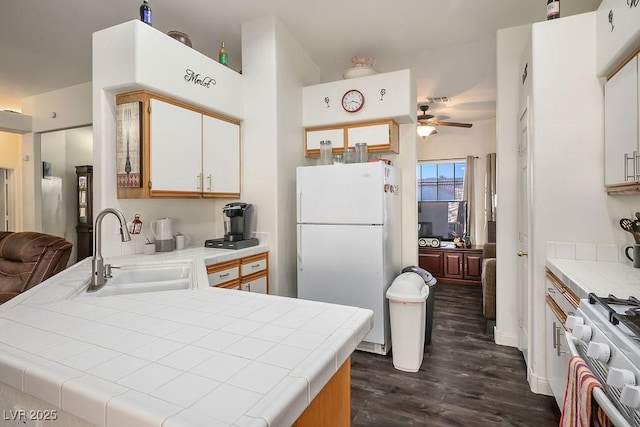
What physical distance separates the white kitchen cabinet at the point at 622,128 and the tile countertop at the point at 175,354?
1.62 meters

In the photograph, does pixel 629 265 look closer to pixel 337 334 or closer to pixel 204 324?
pixel 337 334

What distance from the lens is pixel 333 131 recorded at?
136 inches

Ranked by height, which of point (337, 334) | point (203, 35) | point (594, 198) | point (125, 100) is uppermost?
point (203, 35)

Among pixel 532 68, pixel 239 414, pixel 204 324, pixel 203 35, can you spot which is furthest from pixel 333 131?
pixel 239 414

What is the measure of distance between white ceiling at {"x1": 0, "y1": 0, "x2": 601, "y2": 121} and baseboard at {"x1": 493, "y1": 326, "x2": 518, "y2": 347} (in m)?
2.71

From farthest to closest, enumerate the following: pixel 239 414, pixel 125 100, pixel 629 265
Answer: pixel 125 100
pixel 629 265
pixel 239 414

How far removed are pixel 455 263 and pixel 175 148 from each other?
456 centimetres

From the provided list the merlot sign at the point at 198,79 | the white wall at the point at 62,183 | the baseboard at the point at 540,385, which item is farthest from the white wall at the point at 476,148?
the white wall at the point at 62,183

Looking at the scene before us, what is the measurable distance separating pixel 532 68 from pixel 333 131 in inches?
70.4

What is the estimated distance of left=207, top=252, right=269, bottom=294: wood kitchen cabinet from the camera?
96.0 inches

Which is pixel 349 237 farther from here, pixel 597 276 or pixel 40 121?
pixel 40 121

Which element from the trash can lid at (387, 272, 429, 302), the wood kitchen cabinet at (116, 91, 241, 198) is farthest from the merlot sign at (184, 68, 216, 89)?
the trash can lid at (387, 272, 429, 302)

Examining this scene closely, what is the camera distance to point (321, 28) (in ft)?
10.4

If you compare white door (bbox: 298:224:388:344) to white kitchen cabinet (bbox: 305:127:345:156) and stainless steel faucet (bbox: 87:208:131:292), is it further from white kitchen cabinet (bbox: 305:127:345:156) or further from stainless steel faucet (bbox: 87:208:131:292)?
stainless steel faucet (bbox: 87:208:131:292)
